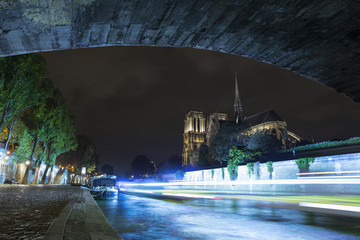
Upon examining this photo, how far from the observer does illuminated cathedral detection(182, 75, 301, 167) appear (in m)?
83.8

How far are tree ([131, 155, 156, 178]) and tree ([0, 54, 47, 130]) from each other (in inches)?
4614

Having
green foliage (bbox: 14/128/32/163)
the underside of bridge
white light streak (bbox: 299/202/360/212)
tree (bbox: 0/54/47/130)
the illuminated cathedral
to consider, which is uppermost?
the illuminated cathedral

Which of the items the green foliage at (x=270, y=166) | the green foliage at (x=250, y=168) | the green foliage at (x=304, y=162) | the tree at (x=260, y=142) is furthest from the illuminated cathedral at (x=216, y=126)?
the green foliage at (x=304, y=162)

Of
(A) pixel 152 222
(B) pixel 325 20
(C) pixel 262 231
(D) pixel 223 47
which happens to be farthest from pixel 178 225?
(B) pixel 325 20

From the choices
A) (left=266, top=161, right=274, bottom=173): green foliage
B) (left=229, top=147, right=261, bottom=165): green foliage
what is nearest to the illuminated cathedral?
(left=229, top=147, right=261, bottom=165): green foliage

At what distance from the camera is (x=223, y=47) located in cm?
588

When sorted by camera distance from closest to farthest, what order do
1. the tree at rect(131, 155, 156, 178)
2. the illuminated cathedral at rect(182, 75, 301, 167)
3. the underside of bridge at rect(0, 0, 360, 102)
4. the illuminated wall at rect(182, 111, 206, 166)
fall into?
the underside of bridge at rect(0, 0, 360, 102)
the illuminated cathedral at rect(182, 75, 301, 167)
the illuminated wall at rect(182, 111, 206, 166)
the tree at rect(131, 155, 156, 178)

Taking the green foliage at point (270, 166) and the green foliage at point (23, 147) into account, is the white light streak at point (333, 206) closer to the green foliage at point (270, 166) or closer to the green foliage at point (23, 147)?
the green foliage at point (270, 166)

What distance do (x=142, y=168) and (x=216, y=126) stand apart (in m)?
55.2

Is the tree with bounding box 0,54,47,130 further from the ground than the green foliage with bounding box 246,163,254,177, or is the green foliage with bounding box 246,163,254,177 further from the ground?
the tree with bounding box 0,54,47,130

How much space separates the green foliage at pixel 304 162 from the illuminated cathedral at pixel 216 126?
4836 cm

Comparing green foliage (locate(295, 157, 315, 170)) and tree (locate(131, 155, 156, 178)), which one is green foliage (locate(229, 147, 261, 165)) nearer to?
Result: green foliage (locate(295, 157, 315, 170))

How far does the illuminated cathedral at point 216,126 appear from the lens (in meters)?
83.8

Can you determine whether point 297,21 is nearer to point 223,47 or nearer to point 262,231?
point 223,47
